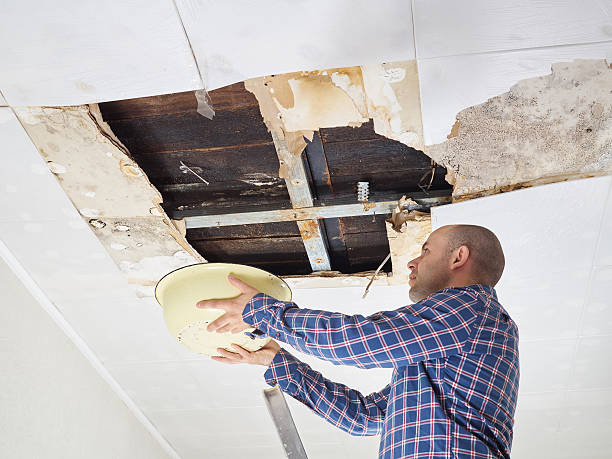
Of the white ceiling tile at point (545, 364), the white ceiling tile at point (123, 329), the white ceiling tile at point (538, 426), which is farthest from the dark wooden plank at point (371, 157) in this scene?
the white ceiling tile at point (538, 426)

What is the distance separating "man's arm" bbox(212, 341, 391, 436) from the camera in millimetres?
1560

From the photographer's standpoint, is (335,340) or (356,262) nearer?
(335,340)

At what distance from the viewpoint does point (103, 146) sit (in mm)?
1502

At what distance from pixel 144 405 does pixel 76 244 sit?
1217 millimetres

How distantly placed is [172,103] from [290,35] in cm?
37

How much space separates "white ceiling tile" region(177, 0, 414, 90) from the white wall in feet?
4.03

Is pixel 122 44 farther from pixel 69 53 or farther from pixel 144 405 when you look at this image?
pixel 144 405

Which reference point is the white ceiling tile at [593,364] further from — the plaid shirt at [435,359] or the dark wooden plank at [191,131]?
the dark wooden plank at [191,131]

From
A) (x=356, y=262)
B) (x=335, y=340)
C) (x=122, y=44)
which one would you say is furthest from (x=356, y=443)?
(x=122, y=44)

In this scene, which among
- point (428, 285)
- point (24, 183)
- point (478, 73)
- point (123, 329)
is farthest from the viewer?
point (123, 329)

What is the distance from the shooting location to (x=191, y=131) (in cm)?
149

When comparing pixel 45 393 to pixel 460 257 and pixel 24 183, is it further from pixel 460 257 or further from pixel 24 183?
pixel 460 257

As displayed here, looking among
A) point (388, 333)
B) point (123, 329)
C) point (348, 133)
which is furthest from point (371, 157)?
point (123, 329)

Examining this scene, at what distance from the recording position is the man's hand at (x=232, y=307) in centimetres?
140
